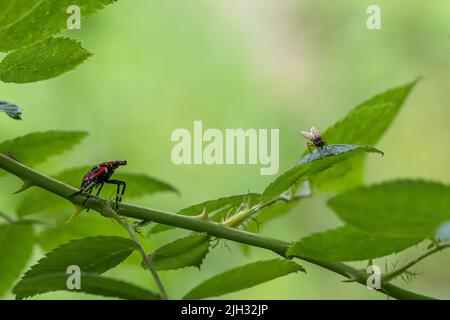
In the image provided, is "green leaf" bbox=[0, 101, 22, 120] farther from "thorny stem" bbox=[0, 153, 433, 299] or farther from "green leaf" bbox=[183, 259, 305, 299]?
"green leaf" bbox=[183, 259, 305, 299]

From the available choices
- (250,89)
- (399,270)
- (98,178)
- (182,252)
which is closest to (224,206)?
(182,252)

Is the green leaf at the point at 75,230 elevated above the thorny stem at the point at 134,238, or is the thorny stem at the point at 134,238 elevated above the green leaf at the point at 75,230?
the green leaf at the point at 75,230

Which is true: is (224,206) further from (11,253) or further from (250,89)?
(250,89)

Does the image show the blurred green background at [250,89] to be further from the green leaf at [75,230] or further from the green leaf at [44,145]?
the green leaf at [44,145]

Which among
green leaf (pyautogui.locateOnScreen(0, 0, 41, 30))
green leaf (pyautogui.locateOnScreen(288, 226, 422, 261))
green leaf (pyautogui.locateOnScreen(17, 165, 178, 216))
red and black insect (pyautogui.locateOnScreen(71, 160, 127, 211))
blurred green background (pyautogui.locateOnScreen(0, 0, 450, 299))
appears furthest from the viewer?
blurred green background (pyautogui.locateOnScreen(0, 0, 450, 299))

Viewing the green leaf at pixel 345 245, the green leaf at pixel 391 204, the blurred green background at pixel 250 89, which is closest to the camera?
the green leaf at pixel 391 204

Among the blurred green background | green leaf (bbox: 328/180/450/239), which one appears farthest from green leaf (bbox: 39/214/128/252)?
the blurred green background

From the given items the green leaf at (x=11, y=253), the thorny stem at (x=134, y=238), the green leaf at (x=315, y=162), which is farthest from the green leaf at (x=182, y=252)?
the green leaf at (x=11, y=253)
